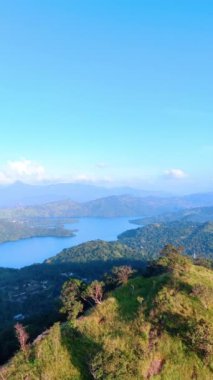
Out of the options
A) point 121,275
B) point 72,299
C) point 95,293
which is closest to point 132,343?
point 95,293

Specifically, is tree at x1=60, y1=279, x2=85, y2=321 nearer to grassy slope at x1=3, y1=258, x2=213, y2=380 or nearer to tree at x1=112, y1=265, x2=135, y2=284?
grassy slope at x1=3, y1=258, x2=213, y2=380

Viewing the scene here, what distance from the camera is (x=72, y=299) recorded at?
128ft

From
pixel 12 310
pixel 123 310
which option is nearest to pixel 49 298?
pixel 12 310

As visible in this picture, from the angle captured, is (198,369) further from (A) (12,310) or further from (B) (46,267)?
(B) (46,267)

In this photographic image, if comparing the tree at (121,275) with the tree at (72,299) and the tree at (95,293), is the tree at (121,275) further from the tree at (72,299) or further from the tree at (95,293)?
the tree at (95,293)

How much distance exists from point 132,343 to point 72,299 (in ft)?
32.8

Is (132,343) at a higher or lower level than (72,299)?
lower

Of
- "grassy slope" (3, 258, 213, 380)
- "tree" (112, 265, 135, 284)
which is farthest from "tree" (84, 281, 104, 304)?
"tree" (112, 265, 135, 284)

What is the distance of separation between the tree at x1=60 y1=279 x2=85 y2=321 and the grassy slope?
1959 mm

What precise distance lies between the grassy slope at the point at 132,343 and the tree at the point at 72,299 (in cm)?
196

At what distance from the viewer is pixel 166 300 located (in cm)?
3562

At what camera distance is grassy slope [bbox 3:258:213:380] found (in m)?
28.4

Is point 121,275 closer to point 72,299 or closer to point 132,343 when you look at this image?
point 72,299

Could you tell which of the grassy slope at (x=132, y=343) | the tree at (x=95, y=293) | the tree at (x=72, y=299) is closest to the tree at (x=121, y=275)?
the tree at (x=72, y=299)
